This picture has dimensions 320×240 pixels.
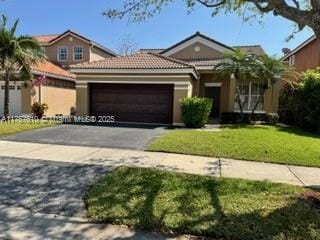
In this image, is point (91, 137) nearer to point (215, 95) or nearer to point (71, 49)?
point (215, 95)

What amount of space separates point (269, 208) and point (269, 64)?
1408 cm

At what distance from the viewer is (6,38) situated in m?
17.2

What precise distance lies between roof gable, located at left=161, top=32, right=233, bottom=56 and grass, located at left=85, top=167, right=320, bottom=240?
1785 centimetres

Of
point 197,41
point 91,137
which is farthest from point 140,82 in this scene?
point 197,41

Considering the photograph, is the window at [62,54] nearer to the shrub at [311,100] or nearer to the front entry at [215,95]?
the front entry at [215,95]

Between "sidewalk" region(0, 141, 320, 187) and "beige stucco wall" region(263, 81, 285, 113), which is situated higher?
"beige stucco wall" region(263, 81, 285, 113)

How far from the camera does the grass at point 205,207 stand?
482cm

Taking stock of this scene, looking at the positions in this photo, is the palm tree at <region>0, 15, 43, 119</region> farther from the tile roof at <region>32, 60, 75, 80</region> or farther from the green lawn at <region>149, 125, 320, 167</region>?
the green lawn at <region>149, 125, 320, 167</region>

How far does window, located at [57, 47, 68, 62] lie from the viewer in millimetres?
30852

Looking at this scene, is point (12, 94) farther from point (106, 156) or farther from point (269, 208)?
point (269, 208)

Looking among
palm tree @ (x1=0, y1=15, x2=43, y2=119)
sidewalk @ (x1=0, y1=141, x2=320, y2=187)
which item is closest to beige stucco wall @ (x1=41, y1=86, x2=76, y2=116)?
palm tree @ (x1=0, y1=15, x2=43, y2=119)

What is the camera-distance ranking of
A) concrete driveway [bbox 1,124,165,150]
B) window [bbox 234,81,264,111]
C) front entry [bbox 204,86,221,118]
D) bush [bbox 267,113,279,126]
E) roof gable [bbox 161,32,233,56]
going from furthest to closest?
roof gable [bbox 161,32,233,56] → front entry [bbox 204,86,221,118] → window [bbox 234,81,264,111] → bush [bbox 267,113,279,126] → concrete driveway [bbox 1,124,165,150]

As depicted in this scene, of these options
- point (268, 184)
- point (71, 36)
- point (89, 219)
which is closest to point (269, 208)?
point (268, 184)

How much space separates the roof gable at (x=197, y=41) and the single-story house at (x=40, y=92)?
8109 mm
